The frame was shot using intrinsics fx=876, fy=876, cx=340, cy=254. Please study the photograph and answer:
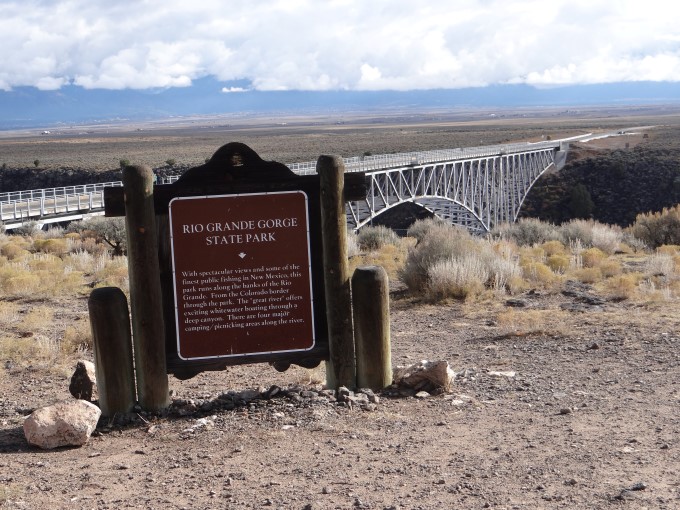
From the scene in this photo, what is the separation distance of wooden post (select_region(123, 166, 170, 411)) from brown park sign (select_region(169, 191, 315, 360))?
13cm

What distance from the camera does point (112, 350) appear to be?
19.6ft

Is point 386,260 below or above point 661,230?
above

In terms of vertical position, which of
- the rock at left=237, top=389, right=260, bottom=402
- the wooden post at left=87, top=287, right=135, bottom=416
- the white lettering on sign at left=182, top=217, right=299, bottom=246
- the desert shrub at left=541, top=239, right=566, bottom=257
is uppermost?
the white lettering on sign at left=182, top=217, right=299, bottom=246

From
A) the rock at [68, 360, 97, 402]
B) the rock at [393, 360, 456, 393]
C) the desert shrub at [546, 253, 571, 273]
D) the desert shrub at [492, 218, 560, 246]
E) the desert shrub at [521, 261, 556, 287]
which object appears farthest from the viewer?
the desert shrub at [492, 218, 560, 246]

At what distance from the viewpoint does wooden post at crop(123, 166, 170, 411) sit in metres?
5.91

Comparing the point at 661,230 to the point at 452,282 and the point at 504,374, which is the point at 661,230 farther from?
the point at 504,374

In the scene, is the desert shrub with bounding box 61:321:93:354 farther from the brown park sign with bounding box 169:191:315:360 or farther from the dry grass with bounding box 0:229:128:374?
the brown park sign with bounding box 169:191:315:360

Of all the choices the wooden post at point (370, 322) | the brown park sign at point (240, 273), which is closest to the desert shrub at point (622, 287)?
the wooden post at point (370, 322)

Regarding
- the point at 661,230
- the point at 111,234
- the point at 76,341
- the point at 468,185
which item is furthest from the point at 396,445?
the point at 468,185

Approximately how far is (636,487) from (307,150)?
103 metres

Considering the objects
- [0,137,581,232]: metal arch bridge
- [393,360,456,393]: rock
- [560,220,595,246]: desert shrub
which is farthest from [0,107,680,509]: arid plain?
[0,137,581,232]: metal arch bridge

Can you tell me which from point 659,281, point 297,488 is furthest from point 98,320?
A: point 659,281

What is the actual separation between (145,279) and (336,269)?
52.1 inches

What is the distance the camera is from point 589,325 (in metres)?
9.27
